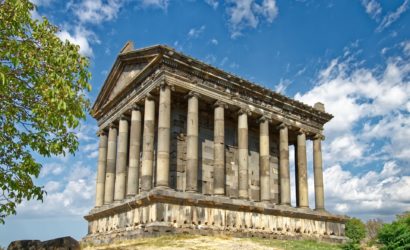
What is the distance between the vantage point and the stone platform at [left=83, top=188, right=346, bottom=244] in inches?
786

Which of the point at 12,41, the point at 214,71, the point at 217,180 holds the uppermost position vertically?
the point at 214,71

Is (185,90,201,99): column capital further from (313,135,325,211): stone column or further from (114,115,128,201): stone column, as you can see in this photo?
(313,135,325,211): stone column

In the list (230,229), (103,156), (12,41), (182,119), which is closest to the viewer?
(12,41)

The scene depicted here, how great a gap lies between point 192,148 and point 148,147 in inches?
90.0

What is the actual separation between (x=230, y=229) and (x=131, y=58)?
1169 centimetres

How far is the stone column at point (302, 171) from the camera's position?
28688mm

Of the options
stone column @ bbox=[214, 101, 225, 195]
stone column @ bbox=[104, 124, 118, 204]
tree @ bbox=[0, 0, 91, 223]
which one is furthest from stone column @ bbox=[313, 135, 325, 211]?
tree @ bbox=[0, 0, 91, 223]

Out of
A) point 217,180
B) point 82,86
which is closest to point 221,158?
point 217,180

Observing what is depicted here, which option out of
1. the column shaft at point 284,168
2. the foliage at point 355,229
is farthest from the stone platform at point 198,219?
the foliage at point 355,229

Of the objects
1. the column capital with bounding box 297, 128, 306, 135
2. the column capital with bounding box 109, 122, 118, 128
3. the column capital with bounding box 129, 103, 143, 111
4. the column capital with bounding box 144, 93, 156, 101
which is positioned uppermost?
the column capital with bounding box 144, 93, 156, 101

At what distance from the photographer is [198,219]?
2103 cm

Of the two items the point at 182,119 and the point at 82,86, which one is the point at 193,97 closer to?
the point at 182,119

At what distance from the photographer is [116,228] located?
2317 centimetres

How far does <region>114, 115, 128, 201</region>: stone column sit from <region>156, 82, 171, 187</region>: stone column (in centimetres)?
447
